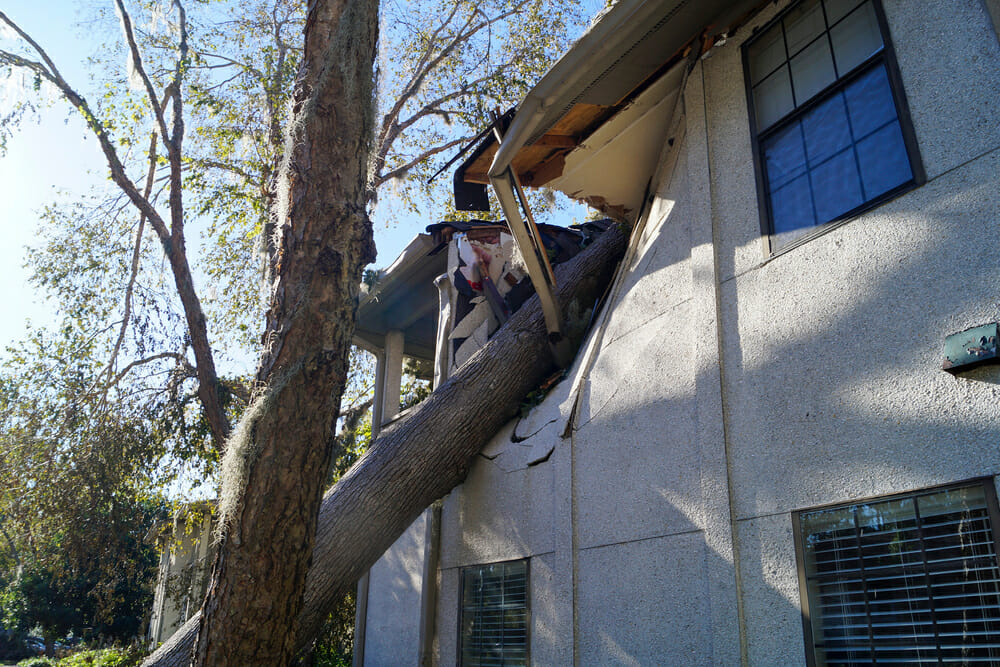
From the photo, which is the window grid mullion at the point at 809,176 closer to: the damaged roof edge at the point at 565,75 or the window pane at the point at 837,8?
the window pane at the point at 837,8

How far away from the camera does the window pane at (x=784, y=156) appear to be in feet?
15.4

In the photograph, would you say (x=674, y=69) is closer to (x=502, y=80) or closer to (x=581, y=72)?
(x=581, y=72)

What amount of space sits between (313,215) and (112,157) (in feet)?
22.2

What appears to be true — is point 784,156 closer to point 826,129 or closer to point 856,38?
point 826,129

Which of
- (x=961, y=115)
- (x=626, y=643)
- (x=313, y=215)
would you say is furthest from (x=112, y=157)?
(x=961, y=115)

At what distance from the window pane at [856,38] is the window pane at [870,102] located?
0.42ft

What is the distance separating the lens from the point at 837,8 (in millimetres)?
4664

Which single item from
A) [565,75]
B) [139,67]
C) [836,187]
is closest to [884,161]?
[836,187]

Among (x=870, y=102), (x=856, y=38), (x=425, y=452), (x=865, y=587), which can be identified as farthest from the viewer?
(x=425, y=452)

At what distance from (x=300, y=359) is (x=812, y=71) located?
11.8ft

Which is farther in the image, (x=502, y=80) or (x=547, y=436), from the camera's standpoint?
(x=502, y=80)

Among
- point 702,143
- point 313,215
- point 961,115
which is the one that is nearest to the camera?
point 961,115

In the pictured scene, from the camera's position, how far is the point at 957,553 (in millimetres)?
3230

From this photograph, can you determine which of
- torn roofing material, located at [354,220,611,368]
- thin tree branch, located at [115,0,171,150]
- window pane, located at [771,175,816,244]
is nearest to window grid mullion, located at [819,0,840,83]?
window pane, located at [771,175,816,244]
